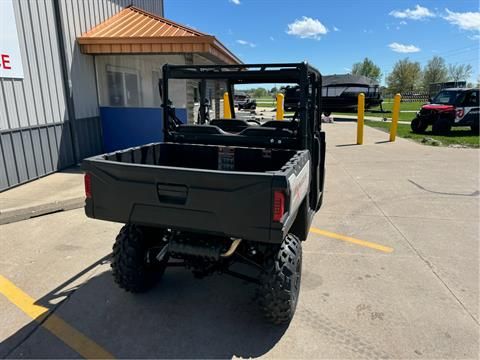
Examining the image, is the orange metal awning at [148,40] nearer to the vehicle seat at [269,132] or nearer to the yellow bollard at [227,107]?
the yellow bollard at [227,107]

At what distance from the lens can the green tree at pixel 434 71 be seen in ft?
226

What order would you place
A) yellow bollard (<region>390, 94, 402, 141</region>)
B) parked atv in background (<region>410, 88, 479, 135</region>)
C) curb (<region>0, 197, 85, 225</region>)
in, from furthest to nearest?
parked atv in background (<region>410, 88, 479, 135</region>) → yellow bollard (<region>390, 94, 402, 141</region>) → curb (<region>0, 197, 85, 225</region>)

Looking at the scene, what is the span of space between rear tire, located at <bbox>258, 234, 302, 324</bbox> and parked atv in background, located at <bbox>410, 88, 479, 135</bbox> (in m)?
15.2

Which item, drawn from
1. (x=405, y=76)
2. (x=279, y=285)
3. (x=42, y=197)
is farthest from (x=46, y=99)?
(x=405, y=76)

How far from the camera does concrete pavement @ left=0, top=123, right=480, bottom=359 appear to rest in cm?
256

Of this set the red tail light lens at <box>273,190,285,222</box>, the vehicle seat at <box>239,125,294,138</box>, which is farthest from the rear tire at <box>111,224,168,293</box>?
the vehicle seat at <box>239,125,294,138</box>

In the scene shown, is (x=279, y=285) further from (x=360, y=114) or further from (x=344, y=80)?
(x=344, y=80)

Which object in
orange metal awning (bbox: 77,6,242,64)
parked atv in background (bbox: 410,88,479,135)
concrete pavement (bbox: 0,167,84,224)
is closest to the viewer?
concrete pavement (bbox: 0,167,84,224)

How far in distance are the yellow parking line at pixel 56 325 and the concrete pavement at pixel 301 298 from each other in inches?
1.9

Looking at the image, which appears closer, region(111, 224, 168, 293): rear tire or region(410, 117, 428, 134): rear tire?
region(111, 224, 168, 293): rear tire

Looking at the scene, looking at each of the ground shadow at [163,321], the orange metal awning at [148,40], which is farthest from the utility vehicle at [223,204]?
the orange metal awning at [148,40]

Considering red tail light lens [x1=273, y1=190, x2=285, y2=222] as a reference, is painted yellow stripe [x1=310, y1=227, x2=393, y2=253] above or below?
below

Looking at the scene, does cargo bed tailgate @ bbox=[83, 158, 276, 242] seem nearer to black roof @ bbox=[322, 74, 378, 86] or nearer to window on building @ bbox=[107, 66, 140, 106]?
window on building @ bbox=[107, 66, 140, 106]

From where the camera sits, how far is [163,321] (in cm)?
284
